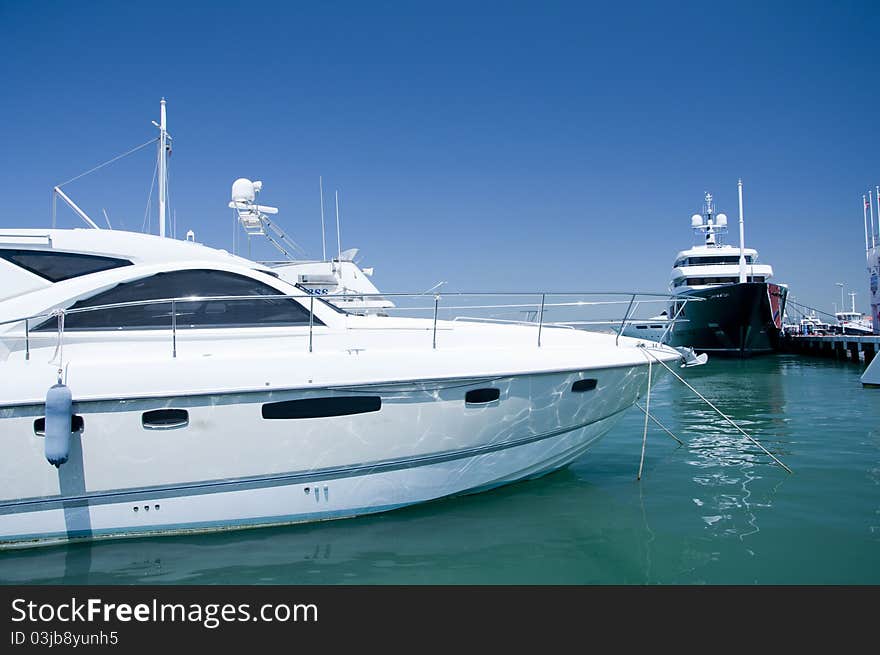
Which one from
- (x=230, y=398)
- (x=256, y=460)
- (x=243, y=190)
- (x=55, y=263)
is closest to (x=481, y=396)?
(x=256, y=460)

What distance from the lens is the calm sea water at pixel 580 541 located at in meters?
4.06

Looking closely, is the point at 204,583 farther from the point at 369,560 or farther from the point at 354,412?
the point at 354,412

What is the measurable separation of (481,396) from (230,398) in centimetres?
215

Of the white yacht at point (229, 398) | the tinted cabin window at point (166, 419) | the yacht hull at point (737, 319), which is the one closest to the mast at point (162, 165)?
the white yacht at point (229, 398)

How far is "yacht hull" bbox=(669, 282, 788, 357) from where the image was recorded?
30516 millimetres

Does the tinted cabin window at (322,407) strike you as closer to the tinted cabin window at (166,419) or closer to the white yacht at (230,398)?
the white yacht at (230,398)

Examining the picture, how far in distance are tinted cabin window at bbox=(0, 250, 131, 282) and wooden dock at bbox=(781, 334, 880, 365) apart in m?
27.6

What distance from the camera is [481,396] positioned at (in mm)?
4977

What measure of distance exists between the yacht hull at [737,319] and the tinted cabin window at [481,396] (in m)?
27.4

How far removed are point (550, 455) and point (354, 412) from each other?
223 centimetres

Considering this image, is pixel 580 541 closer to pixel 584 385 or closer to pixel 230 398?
pixel 584 385

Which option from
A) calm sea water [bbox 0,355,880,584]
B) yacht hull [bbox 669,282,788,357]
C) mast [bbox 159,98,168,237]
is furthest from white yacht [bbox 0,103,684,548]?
yacht hull [bbox 669,282,788,357]

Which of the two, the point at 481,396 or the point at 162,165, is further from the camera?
the point at 162,165

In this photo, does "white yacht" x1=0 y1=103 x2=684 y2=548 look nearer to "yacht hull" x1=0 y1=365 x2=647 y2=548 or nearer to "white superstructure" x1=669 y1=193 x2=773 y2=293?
"yacht hull" x1=0 y1=365 x2=647 y2=548
